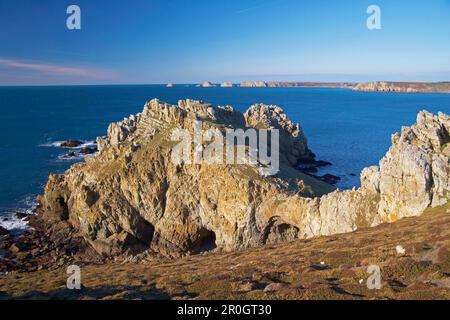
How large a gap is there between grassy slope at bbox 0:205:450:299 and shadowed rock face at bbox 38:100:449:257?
33.1 ft

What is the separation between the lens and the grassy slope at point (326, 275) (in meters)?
18.7

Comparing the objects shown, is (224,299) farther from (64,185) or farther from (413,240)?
(64,185)

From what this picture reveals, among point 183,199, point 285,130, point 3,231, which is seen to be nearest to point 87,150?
point 3,231

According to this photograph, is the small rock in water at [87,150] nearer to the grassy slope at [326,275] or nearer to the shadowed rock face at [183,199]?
the shadowed rock face at [183,199]

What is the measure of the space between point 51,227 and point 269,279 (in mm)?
52079

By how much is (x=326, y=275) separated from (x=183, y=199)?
37422 millimetres

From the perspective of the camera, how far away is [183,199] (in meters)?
58.1

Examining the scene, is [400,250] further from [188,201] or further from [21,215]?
[21,215]

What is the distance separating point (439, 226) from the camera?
28375 millimetres

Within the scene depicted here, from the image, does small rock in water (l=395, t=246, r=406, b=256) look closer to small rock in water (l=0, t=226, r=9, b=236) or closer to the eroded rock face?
the eroded rock face

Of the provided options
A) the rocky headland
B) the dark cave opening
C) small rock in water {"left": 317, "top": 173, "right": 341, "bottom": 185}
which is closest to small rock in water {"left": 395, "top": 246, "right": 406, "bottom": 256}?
the rocky headland

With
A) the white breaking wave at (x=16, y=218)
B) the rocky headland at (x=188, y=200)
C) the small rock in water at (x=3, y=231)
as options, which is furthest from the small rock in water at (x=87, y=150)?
the small rock in water at (x=3, y=231)

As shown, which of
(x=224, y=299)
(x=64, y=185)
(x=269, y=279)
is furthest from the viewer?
(x=64, y=185)

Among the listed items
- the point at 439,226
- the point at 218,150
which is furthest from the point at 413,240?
the point at 218,150
